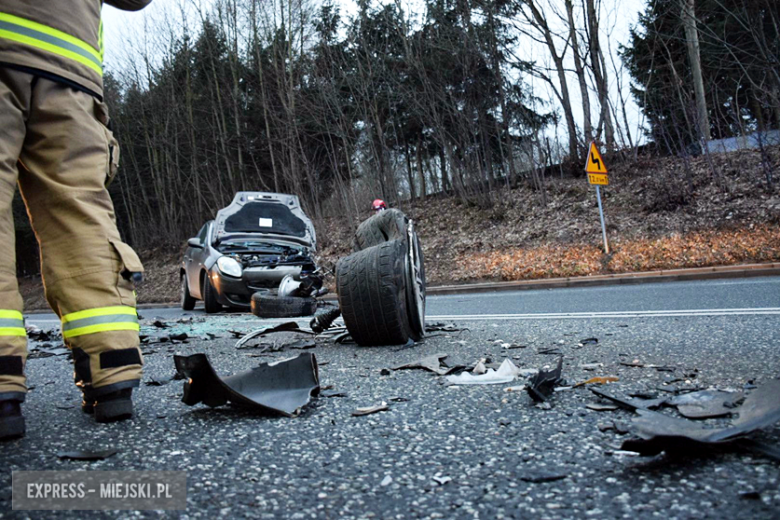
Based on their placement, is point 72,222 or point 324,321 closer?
point 72,222

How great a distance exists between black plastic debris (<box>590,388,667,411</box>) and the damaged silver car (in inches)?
270

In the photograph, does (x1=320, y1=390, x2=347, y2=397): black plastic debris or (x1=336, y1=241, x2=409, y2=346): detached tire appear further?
(x1=336, y1=241, x2=409, y2=346): detached tire

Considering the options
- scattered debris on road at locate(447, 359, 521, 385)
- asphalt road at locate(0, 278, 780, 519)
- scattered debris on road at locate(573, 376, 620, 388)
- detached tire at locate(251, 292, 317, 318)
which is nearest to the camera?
asphalt road at locate(0, 278, 780, 519)

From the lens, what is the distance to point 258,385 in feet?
7.14

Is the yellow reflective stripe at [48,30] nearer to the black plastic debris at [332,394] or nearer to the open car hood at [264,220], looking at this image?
the black plastic debris at [332,394]

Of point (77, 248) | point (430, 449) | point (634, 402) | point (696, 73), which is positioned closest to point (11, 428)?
point (77, 248)

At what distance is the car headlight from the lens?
358 inches

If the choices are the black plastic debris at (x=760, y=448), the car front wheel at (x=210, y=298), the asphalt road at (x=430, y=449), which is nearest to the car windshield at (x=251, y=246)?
the car front wheel at (x=210, y=298)

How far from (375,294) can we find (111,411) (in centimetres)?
183

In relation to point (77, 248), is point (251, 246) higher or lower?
higher

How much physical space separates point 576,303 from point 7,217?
5.94 m

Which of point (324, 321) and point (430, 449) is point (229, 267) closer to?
point (324, 321)

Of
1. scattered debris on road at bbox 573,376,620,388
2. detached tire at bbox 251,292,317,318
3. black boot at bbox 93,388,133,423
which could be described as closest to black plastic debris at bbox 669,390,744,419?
scattered debris on road at bbox 573,376,620,388

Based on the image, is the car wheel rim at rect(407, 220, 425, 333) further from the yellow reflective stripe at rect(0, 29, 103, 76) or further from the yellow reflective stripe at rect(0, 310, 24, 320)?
the yellow reflective stripe at rect(0, 310, 24, 320)
